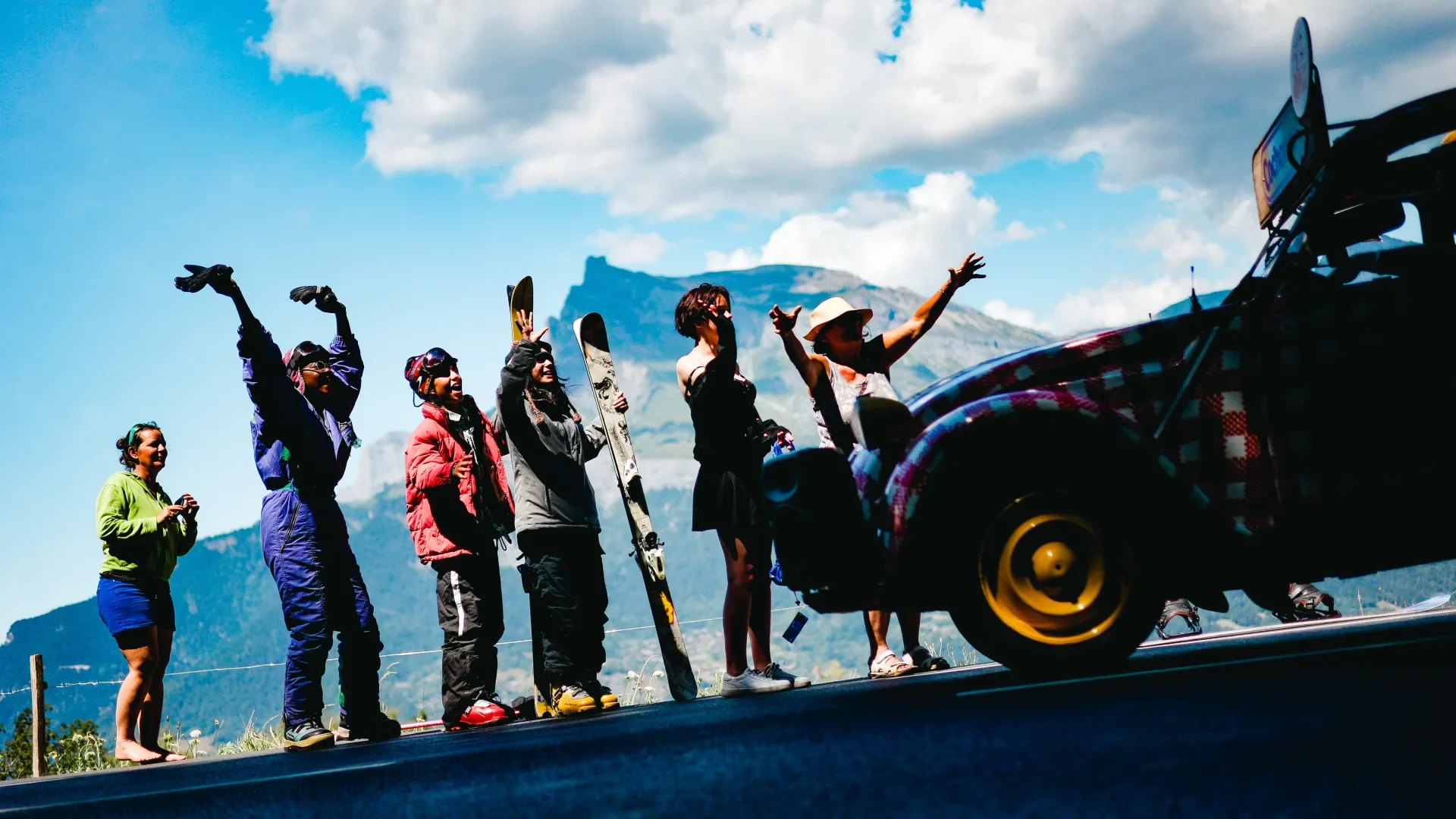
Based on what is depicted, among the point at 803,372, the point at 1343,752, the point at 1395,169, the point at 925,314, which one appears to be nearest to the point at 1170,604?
the point at 925,314

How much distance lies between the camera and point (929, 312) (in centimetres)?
745

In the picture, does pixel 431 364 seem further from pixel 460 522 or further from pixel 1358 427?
pixel 1358 427

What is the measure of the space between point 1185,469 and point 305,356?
17.2 ft

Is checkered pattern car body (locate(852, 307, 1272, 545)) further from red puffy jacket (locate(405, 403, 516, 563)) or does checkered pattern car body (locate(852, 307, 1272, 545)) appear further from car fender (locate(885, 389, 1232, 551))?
red puffy jacket (locate(405, 403, 516, 563))

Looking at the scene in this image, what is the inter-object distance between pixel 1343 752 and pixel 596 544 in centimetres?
553

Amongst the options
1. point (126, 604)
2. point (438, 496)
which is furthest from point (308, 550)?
point (126, 604)

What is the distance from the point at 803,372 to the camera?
666cm

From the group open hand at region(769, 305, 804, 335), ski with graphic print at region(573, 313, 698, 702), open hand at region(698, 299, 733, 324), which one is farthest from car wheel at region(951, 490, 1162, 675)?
ski with graphic print at region(573, 313, 698, 702)

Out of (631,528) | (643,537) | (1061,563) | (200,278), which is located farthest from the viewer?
(631,528)

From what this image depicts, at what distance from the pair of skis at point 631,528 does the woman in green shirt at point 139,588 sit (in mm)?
2103

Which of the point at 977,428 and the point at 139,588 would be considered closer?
the point at 977,428

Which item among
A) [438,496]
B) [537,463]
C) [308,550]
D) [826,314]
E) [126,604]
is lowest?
[126,604]

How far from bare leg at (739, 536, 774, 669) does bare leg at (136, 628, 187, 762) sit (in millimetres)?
3312

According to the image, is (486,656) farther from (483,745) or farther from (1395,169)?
(1395,169)
